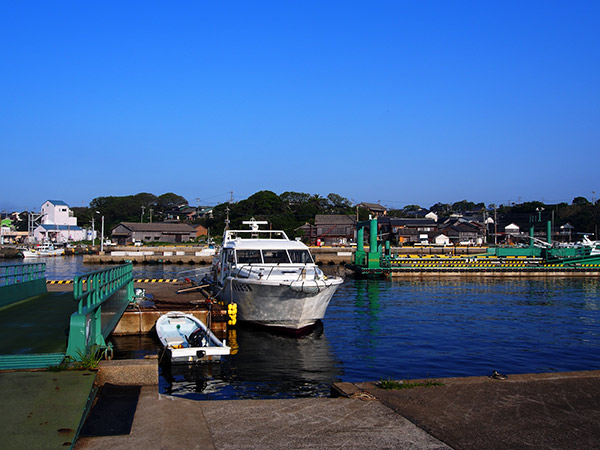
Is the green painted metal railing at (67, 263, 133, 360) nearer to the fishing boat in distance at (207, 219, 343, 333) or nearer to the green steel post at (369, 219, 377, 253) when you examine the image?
the fishing boat in distance at (207, 219, 343, 333)

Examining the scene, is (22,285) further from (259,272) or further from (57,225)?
(57,225)

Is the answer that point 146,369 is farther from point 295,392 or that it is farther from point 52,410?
point 295,392

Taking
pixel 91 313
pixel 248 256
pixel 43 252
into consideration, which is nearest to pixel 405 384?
pixel 91 313

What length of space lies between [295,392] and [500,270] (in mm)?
44307

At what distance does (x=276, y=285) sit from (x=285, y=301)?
919 mm

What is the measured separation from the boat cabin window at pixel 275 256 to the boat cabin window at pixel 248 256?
321 mm

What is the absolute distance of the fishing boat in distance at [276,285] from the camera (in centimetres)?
2020

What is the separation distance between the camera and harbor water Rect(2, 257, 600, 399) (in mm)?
15086

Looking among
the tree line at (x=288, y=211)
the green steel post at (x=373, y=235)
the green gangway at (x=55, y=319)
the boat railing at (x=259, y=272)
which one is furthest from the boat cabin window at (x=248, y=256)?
the tree line at (x=288, y=211)

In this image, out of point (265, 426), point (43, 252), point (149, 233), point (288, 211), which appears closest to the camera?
point (265, 426)

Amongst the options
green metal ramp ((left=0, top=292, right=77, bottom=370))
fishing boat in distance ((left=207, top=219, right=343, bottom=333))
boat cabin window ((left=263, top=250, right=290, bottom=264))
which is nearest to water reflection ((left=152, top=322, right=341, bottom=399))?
fishing boat in distance ((left=207, top=219, right=343, bottom=333))

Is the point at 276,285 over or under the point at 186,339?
over

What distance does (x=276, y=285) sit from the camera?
20.0 m

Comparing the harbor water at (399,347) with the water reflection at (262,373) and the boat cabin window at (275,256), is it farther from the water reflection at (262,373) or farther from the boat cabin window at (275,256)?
the boat cabin window at (275,256)
